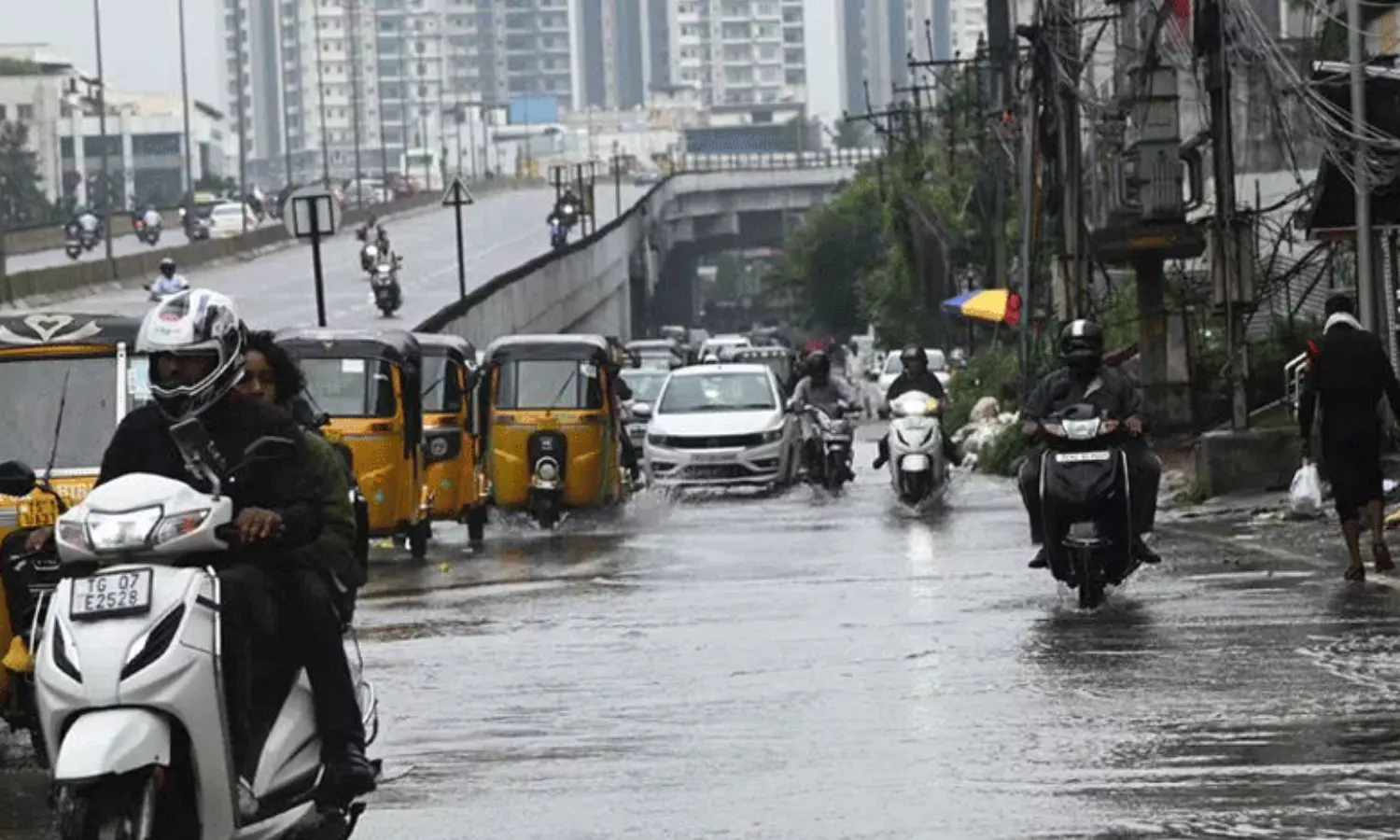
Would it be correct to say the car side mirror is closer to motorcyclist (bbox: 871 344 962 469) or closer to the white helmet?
the white helmet

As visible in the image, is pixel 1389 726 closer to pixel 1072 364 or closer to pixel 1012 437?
pixel 1072 364

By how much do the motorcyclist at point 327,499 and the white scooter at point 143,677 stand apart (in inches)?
25.0

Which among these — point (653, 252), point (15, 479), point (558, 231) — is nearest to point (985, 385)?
point (15, 479)

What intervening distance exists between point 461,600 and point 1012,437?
18005 millimetres

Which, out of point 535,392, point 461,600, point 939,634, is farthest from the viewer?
point 535,392

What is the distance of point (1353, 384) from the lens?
17.8 metres

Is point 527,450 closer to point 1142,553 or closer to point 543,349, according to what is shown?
point 543,349

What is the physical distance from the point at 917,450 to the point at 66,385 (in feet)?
51.1

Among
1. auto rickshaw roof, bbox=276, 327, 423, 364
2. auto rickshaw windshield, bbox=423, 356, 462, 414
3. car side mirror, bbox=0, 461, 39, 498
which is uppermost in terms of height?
car side mirror, bbox=0, 461, 39, 498

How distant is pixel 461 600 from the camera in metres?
19.8

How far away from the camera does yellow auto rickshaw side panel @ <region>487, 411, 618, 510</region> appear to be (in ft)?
105

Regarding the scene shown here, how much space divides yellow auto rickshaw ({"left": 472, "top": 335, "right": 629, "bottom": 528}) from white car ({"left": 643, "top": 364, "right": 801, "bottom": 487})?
1.53m

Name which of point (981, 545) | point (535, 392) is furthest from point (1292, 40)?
point (981, 545)

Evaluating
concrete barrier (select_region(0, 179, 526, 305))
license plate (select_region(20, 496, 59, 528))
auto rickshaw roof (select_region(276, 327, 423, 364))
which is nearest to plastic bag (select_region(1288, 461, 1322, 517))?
auto rickshaw roof (select_region(276, 327, 423, 364))
